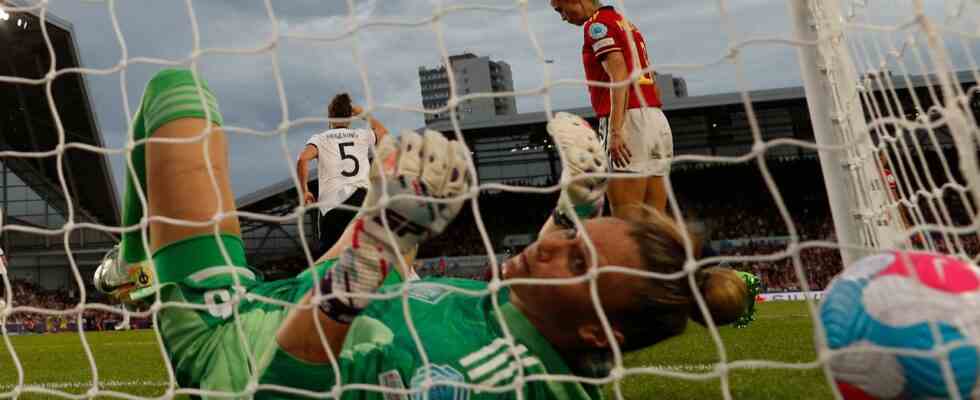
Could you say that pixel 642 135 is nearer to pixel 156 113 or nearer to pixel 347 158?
pixel 347 158

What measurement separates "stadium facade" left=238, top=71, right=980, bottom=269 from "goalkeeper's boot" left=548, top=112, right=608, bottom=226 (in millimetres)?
17504

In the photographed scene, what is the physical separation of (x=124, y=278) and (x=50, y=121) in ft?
77.3

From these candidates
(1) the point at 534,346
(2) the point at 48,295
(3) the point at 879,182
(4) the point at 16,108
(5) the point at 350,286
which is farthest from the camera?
(2) the point at 48,295

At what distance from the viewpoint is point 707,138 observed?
2494cm

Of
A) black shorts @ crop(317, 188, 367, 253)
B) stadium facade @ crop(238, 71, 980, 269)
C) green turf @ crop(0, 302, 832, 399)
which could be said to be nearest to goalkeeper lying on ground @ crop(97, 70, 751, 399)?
green turf @ crop(0, 302, 832, 399)

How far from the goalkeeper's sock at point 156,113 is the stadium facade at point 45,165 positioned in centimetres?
1772

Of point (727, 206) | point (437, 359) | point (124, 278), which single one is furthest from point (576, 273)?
point (727, 206)

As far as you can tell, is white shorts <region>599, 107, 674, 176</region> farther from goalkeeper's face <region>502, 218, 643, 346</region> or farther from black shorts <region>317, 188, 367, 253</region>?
goalkeeper's face <region>502, 218, 643, 346</region>

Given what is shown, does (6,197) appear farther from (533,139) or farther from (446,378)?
(446,378)

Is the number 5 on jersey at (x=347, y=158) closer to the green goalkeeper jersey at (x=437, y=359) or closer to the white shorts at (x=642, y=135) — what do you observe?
the white shorts at (x=642, y=135)

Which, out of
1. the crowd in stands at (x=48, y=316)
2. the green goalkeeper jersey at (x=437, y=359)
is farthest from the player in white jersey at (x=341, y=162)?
the crowd in stands at (x=48, y=316)

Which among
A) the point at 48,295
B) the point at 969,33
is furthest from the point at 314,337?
the point at 48,295

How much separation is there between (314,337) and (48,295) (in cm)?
2945

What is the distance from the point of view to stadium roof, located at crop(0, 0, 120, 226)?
1975 centimetres
